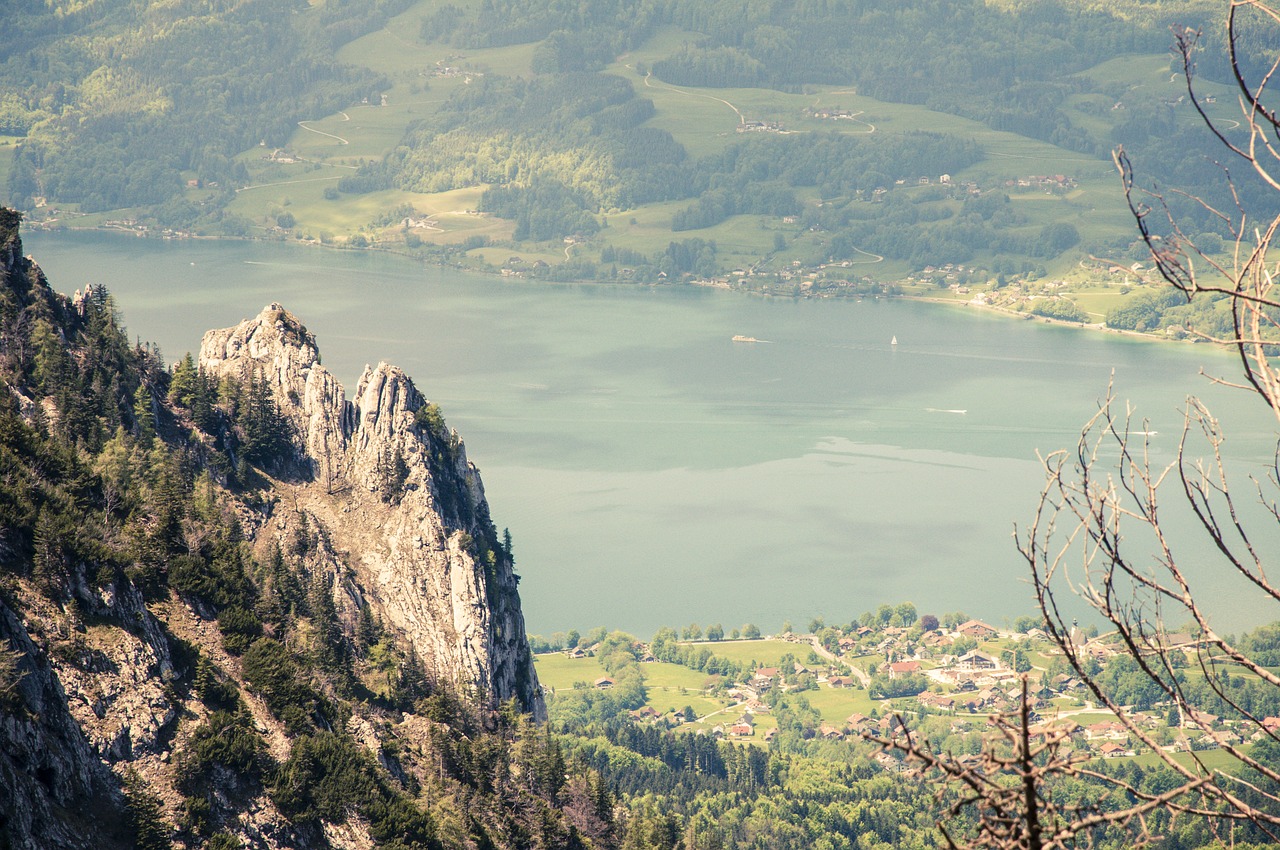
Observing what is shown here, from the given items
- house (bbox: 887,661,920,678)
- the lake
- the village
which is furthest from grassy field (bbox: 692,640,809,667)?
house (bbox: 887,661,920,678)

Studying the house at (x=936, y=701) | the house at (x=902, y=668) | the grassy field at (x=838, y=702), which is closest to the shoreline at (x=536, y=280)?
the house at (x=902, y=668)

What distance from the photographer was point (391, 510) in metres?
38.0

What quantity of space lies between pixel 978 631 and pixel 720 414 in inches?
1489

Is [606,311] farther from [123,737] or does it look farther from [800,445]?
[123,737]

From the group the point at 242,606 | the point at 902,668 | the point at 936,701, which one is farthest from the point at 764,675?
the point at 242,606

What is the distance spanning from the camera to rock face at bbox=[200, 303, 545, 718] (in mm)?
36312

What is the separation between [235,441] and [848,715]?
45350mm

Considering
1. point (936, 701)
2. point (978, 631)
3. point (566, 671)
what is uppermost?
point (978, 631)

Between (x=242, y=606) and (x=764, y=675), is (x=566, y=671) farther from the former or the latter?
(x=242, y=606)

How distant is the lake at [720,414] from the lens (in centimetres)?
8000

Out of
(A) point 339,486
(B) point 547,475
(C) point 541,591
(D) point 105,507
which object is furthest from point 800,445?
(D) point 105,507

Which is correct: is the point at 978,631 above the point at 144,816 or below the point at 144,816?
below

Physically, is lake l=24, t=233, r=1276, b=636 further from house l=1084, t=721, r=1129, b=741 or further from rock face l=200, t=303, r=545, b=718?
rock face l=200, t=303, r=545, b=718

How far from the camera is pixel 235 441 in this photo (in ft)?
119
